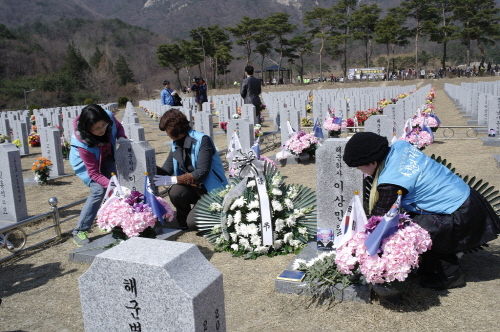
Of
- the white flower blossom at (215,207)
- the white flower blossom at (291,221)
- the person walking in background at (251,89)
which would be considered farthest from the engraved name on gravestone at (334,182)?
the person walking in background at (251,89)

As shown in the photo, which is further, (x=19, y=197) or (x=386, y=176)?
(x=19, y=197)

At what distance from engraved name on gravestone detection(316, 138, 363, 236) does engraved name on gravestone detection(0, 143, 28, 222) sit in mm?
3602

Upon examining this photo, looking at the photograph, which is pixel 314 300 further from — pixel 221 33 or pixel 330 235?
pixel 221 33

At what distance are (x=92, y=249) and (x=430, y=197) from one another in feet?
10.4

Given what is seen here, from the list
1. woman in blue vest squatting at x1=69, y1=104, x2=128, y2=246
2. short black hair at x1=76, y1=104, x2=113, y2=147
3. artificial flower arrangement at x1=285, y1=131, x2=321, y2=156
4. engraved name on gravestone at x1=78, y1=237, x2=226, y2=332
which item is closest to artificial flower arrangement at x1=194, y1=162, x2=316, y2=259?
woman in blue vest squatting at x1=69, y1=104, x2=128, y2=246

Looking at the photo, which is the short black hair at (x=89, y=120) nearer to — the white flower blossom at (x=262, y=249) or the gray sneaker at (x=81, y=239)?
the gray sneaker at (x=81, y=239)

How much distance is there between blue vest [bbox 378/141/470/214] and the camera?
3.06 metres

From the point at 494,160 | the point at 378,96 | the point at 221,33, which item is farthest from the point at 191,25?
the point at 494,160

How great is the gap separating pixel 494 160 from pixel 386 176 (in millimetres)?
5849

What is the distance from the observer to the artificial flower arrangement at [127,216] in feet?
13.7

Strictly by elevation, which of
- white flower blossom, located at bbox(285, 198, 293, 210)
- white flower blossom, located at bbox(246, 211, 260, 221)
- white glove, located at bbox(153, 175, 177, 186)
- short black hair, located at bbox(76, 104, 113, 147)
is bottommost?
white flower blossom, located at bbox(246, 211, 260, 221)

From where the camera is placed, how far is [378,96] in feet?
63.0

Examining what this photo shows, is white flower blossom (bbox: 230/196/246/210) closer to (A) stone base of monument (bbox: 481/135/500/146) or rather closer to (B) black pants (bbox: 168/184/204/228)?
(B) black pants (bbox: 168/184/204/228)

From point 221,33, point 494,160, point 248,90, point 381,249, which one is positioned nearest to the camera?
point 381,249
